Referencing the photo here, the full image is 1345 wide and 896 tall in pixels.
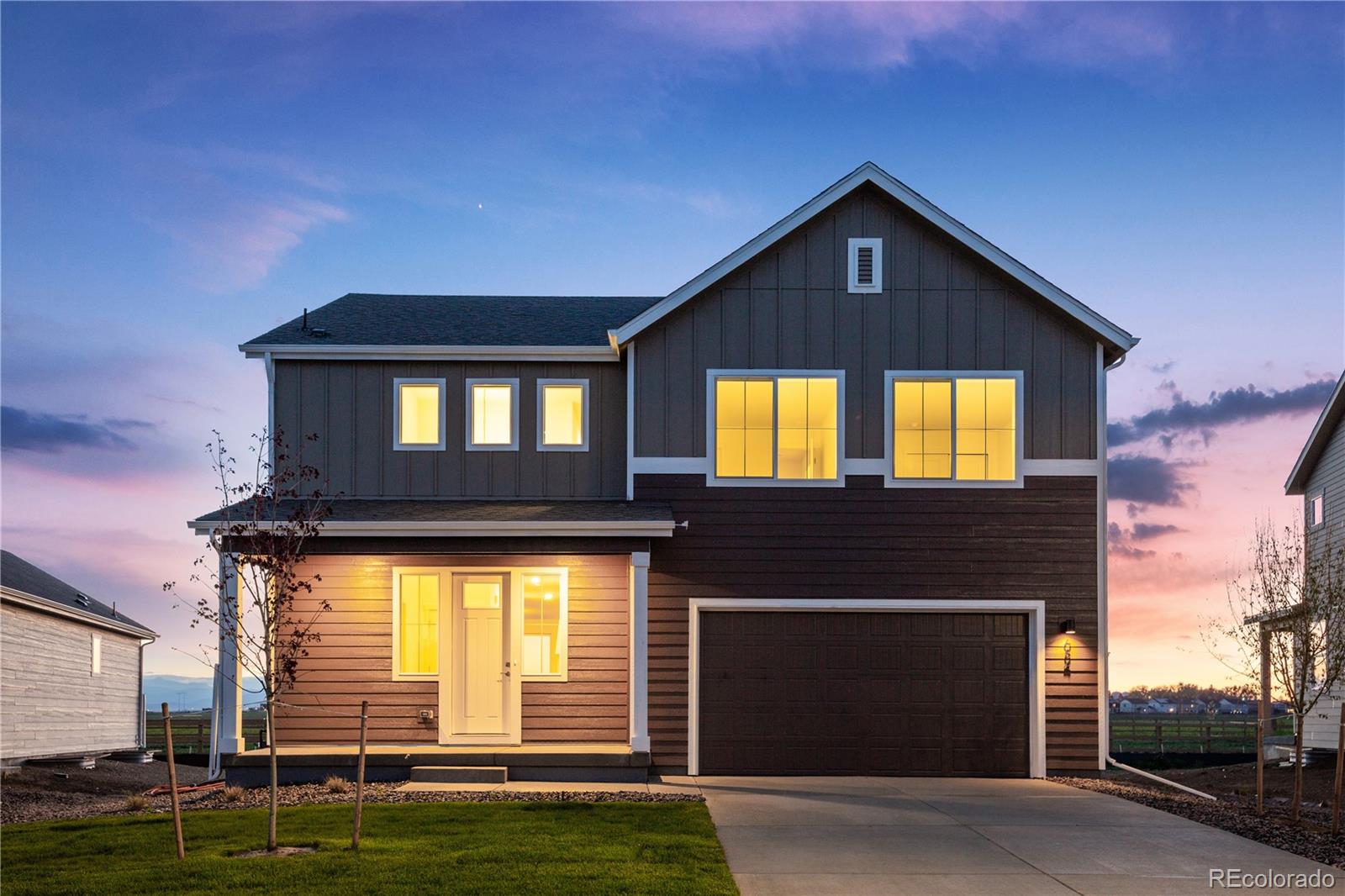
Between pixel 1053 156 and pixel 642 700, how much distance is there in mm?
12343

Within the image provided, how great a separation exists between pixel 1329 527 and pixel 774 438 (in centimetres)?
1502

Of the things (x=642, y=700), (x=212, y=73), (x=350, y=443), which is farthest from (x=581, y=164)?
(x=642, y=700)

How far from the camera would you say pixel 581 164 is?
71.3 feet

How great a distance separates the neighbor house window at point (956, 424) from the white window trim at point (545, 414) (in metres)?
4.21

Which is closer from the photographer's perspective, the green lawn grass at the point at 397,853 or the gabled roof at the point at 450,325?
the green lawn grass at the point at 397,853

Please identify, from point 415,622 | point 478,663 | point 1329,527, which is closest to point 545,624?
point 478,663

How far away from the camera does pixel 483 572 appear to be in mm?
14984

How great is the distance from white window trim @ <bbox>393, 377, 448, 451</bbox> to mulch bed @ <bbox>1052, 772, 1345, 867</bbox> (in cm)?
954

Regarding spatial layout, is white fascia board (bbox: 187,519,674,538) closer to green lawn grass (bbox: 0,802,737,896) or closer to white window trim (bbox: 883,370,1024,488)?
white window trim (bbox: 883,370,1024,488)

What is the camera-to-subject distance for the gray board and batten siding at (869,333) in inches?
603

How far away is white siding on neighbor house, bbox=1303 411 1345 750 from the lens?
74.8ft

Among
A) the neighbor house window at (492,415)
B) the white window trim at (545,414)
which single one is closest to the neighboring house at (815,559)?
the white window trim at (545,414)
